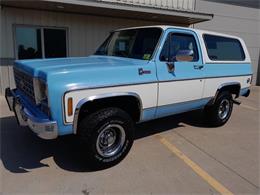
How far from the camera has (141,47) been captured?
4.12m

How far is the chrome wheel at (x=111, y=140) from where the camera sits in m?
3.47

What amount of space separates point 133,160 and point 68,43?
6498 millimetres

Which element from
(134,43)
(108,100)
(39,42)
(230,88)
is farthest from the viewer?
(39,42)

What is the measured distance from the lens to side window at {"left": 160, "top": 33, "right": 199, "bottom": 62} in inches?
158

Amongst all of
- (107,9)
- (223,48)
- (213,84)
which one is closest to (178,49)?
(213,84)

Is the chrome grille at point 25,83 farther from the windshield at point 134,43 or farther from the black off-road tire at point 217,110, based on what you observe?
the black off-road tire at point 217,110

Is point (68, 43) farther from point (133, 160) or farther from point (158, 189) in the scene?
point (158, 189)

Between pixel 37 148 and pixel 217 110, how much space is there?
3.81m

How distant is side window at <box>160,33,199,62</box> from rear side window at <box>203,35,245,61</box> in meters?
0.55

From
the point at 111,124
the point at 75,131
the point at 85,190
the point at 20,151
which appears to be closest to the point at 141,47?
the point at 111,124

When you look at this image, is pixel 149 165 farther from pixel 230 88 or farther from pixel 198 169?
pixel 230 88

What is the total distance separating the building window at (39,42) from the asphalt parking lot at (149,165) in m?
3.94

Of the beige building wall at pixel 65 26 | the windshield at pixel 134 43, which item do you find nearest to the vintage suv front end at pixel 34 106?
the windshield at pixel 134 43

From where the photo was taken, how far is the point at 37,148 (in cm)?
413
